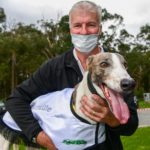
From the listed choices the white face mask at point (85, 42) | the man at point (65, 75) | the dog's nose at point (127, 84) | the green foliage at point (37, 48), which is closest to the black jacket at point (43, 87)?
the man at point (65, 75)

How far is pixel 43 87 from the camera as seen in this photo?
4652 mm

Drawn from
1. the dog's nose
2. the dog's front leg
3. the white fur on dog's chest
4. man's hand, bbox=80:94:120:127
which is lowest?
the dog's front leg

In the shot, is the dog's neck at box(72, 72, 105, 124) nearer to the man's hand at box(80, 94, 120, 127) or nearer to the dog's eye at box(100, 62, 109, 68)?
the man's hand at box(80, 94, 120, 127)

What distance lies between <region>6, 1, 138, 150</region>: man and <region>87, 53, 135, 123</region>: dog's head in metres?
0.45

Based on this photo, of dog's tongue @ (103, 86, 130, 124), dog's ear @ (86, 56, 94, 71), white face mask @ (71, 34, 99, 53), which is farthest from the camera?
white face mask @ (71, 34, 99, 53)

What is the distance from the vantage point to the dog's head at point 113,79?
12.1 feet

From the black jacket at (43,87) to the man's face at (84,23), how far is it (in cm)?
26

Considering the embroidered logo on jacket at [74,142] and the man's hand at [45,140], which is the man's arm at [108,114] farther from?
the man's hand at [45,140]

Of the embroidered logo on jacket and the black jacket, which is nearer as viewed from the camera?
the embroidered logo on jacket

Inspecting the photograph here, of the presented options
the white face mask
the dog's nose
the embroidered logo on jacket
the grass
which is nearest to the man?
the white face mask

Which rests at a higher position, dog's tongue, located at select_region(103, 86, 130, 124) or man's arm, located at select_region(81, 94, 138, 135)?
dog's tongue, located at select_region(103, 86, 130, 124)

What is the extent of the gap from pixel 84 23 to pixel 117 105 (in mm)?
1042

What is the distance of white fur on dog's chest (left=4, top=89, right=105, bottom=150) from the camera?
171 inches

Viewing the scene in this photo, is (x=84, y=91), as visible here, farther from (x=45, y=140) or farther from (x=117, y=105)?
(x=45, y=140)
